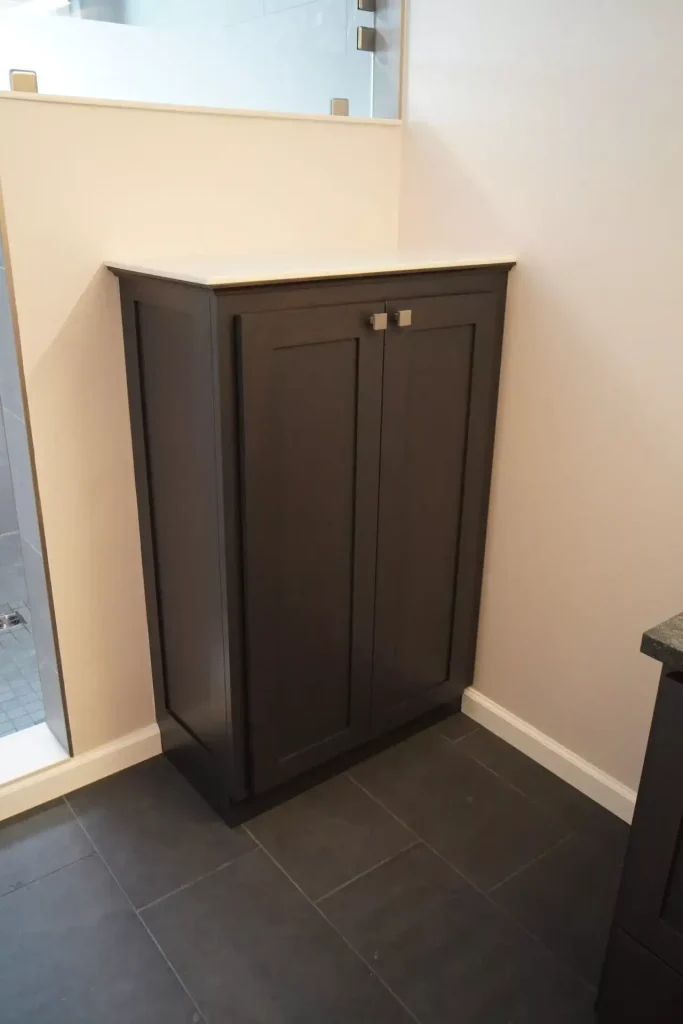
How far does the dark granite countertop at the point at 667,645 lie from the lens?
1.08 meters

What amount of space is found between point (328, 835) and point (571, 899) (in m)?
0.54

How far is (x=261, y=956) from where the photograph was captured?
60.7 inches

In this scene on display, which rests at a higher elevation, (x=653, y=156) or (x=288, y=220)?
(x=653, y=156)

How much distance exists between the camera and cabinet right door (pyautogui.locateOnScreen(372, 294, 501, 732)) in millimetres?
1736

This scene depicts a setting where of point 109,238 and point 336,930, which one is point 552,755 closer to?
point 336,930

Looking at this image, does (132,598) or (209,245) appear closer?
(209,245)

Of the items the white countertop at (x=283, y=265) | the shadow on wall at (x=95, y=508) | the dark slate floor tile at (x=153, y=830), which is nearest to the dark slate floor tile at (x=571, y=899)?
the dark slate floor tile at (x=153, y=830)

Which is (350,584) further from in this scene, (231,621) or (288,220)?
(288,220)

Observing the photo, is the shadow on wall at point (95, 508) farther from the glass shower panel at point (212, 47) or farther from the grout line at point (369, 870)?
the grout line at point (369, 870)

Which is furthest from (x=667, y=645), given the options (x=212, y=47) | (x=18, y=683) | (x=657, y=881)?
(x=18, y=683)

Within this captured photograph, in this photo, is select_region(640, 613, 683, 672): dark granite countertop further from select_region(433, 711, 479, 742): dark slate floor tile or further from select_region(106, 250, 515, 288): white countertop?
select_region(433, 711, 479, 742): dark slate floor tile

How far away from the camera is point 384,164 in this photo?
200cm

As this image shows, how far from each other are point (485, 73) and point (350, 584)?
117cm

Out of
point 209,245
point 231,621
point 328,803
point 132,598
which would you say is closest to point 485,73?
point 209,245
